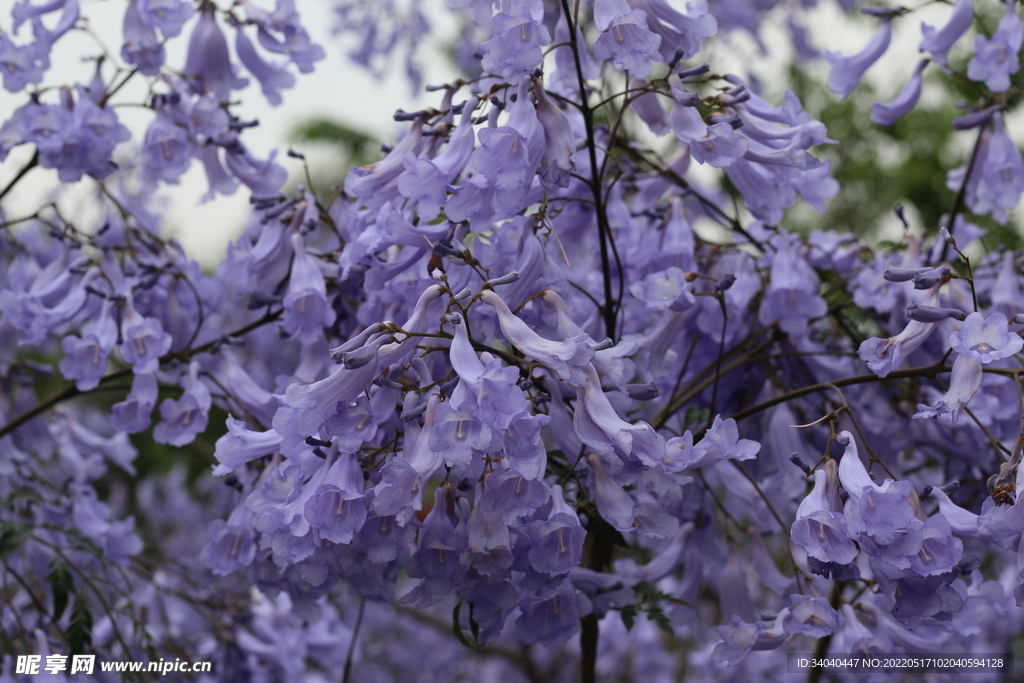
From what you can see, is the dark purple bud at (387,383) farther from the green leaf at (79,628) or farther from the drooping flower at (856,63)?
the drooping flower at (856,63)

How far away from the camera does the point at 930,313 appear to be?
127cm

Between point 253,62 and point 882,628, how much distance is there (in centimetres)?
184

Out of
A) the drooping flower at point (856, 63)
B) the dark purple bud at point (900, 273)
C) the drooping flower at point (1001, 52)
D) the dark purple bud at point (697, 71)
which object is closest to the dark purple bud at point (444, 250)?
the dark purple bud at point (697, 71)

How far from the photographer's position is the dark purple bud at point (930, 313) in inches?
49.3

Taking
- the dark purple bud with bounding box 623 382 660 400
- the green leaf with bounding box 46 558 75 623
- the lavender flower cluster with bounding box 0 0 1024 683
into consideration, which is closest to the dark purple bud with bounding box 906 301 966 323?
the lavender flower cluster with bounding box 0 0 1024 683

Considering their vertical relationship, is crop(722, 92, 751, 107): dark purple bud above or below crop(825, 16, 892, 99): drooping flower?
below

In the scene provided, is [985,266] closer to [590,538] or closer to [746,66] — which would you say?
[590,538]

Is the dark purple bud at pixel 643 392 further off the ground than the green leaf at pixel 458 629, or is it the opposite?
the dark purple bud at pixel 643 392

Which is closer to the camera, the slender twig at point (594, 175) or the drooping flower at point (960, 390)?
the drooping flower at point (960, 390)

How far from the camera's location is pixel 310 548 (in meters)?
1.21

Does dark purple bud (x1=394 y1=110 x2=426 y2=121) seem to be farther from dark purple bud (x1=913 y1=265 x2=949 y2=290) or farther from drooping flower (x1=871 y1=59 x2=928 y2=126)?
drooping flower (x1=871 y1=59 x2=928 y2=126)

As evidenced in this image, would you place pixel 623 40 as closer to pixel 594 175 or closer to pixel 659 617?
pixel 594 175

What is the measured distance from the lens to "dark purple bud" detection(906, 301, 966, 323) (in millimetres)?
→ 1252

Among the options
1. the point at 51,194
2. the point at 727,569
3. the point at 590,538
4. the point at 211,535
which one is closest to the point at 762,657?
the point at 727,569
